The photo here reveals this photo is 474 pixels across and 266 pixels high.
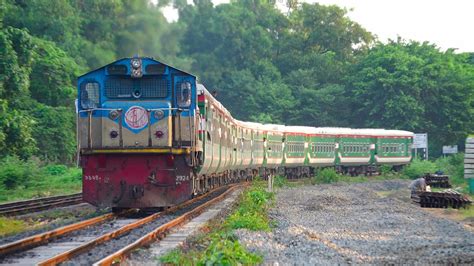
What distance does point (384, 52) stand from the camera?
63.3 metres

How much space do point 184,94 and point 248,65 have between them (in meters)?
56.3

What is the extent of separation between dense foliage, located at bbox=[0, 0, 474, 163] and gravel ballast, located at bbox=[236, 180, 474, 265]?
1085 cm

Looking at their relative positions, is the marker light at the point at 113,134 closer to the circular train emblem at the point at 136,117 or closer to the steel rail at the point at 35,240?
the circular train emblem at the point at 136,117

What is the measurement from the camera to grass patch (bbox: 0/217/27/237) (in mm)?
14062

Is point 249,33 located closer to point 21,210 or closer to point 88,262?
point 21,210

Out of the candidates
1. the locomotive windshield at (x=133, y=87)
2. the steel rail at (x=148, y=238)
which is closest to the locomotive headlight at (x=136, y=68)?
the locomotive windshield at (x=133, y=87)

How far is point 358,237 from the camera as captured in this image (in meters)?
13.5

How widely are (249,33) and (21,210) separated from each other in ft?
186

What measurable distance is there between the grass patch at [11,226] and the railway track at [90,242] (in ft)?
4.57

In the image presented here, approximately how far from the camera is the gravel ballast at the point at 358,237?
10.5m

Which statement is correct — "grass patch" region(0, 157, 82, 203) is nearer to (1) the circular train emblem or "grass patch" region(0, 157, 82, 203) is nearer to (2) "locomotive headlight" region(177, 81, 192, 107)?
(1) the circular train emblem

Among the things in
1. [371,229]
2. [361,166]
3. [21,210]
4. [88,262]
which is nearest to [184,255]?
[88,262]

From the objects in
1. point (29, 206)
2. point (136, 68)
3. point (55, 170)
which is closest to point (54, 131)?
point (55, 170)

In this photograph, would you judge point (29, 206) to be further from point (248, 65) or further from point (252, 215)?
point (248, 65)
